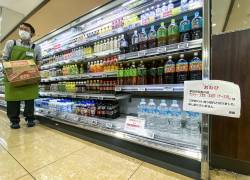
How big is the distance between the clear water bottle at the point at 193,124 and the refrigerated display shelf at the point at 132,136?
0.63 ft

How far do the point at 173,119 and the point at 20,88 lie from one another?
7.68ft

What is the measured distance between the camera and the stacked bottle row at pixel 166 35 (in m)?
1.48

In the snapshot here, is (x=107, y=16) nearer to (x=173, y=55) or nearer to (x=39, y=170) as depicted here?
(x=173, y=55)

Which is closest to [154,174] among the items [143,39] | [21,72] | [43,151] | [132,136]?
[132,136]

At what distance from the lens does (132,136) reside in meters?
1.61

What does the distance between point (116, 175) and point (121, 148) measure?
0.42 m

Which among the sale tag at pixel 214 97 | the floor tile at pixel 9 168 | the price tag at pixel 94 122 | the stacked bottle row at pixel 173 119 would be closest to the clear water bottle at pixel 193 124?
the stacked bottle row at pixel 173 119

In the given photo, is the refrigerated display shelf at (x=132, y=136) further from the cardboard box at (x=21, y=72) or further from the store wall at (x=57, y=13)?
the store wall at (x=57, y=13)

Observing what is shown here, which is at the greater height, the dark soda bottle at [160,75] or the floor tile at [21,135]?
the dark soda bottle at [160,75]

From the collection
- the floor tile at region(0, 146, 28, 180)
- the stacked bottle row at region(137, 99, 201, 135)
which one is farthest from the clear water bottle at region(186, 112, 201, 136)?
the floor tile at region(0, 146, 28, 180)

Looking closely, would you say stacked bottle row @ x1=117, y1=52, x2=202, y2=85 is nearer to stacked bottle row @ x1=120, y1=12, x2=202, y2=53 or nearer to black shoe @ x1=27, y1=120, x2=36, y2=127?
stacked bottle row @ x1=120, y1=12, x2=202, y2=53

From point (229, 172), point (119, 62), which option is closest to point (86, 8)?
point (119, 62)

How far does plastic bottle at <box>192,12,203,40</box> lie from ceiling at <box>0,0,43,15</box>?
348 cm

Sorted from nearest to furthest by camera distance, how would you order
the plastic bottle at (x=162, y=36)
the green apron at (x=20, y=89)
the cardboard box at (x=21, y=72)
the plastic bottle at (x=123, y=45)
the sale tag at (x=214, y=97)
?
the sale tag at (x=214, y=97)
the plastic bottle at (x=162, y=36)
the plastic bottle at (x=123, y=45)
the cardboard box at (x=21, y=72)
the green apron at (x=20, y=89)
